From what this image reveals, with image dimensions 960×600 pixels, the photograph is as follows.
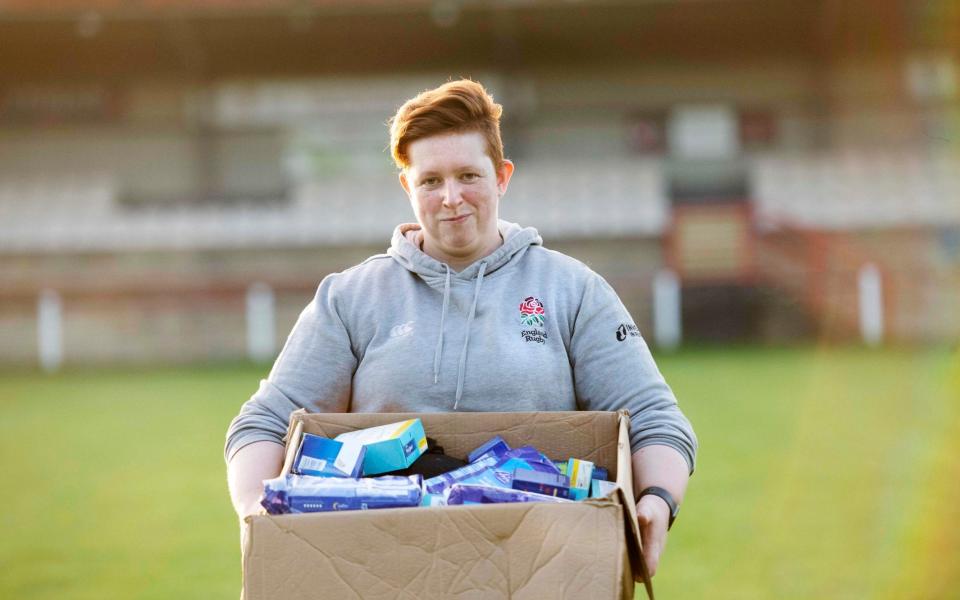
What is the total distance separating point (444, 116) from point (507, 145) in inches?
635

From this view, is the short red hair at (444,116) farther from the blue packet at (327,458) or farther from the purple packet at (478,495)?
the purple packet at (478,495)

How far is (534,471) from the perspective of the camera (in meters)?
1.75

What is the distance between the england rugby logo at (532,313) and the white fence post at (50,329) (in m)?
14.6

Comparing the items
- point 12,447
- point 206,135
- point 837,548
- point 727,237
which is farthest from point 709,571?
point 206,135

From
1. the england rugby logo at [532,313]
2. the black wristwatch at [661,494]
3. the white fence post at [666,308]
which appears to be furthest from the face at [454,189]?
the white fence post at [666,308]

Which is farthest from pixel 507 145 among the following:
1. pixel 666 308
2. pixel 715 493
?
pixel 715 493

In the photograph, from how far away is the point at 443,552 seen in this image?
1.49m

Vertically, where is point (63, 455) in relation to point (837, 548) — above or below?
below

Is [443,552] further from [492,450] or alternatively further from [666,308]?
[666,308]

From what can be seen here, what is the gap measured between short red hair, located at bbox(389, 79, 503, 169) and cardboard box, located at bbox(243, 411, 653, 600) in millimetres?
837

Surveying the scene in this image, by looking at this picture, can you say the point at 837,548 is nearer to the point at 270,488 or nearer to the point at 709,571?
the point at 709,571

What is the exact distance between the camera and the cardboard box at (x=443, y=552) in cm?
148

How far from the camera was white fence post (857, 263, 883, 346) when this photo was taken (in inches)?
589

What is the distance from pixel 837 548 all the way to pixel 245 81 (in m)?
14.8
